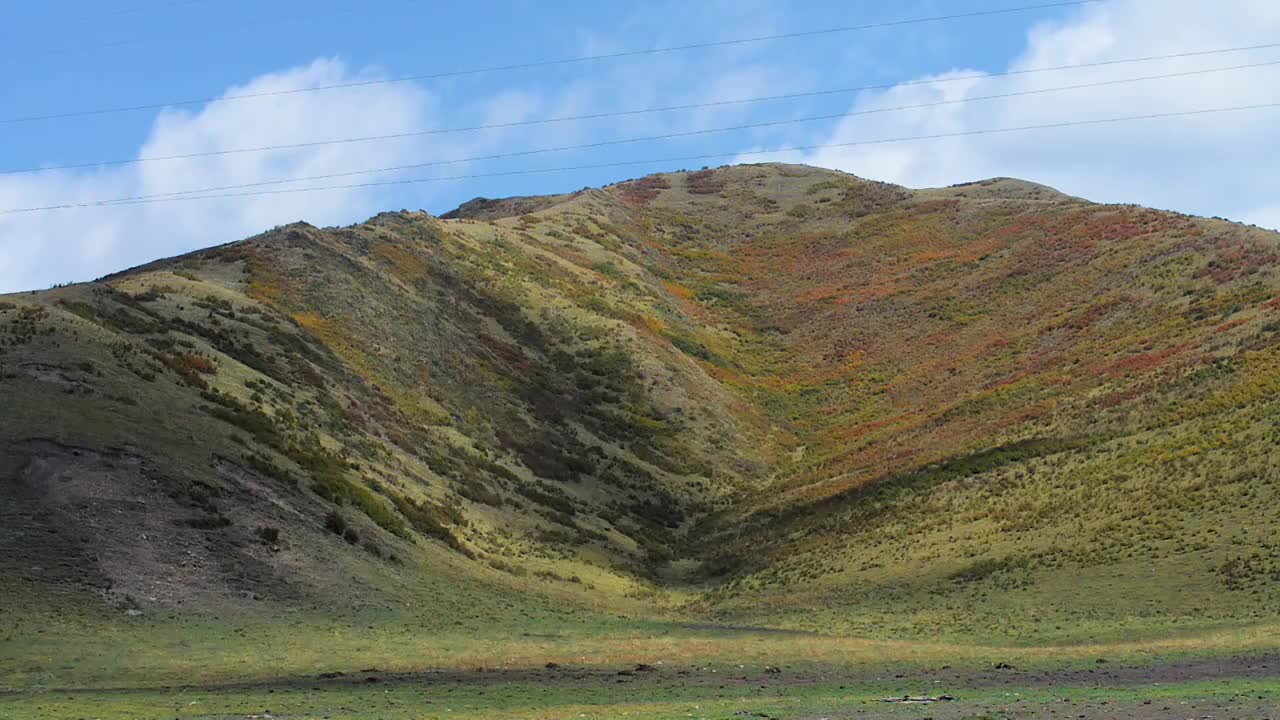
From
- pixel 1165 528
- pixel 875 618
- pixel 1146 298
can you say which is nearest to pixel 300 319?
pixel 875 618

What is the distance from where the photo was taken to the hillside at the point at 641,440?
43656 millimetres

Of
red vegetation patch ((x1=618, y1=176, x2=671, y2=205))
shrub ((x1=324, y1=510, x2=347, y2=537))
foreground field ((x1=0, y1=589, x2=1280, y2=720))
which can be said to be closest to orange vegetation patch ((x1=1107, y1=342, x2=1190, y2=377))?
foreground field ((x1=0, y1=589, x2=1280, y2=720))

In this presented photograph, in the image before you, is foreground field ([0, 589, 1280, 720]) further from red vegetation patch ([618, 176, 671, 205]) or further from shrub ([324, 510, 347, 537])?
red vegetation patch ([618, 176, 671, 205])

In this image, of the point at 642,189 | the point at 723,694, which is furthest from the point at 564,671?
the point at 642,189

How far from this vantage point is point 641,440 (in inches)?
3258

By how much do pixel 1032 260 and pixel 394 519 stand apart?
8059 centimetres

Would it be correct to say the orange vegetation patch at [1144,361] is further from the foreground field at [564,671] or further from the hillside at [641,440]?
the foreground field at [564,671]

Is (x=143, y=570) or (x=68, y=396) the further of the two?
(x=68, y=396)

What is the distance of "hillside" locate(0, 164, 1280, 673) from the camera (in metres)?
43.7

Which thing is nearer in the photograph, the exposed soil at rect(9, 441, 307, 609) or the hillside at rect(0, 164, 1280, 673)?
the exposed soil at rect(9, 441, 307, 609)

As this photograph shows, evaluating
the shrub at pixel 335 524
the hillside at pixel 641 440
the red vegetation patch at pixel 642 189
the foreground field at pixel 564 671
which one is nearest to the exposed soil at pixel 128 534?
the hillside at pixel 641 440

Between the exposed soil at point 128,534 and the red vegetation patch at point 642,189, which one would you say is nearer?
the exposed soil at point 128,534

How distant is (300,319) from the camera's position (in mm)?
75625

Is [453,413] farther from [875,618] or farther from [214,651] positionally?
[214,651]
